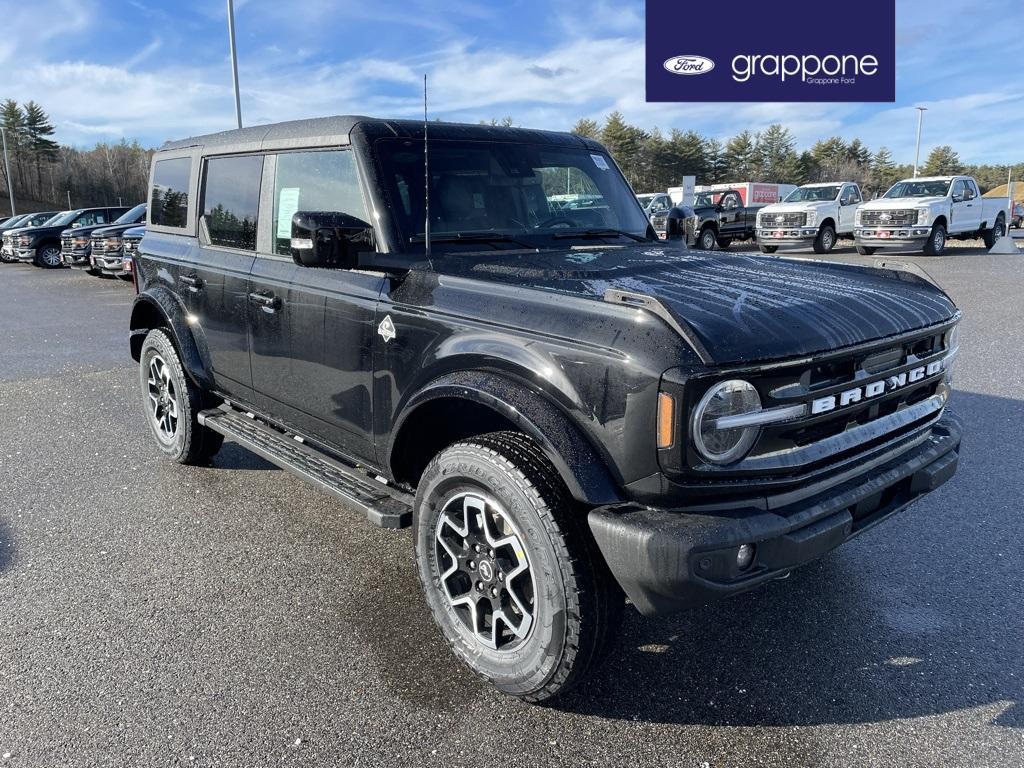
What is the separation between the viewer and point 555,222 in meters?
3.74

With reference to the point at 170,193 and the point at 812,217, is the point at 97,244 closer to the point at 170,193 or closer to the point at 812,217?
the point at 170,193

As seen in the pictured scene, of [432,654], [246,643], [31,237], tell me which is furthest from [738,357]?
[31,237]

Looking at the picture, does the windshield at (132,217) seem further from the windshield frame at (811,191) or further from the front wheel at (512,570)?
the front wheel at (512,570)

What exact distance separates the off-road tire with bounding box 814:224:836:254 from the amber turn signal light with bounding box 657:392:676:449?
2076 cm

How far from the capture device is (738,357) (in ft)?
7.32

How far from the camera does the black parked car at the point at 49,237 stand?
22531 millimetres

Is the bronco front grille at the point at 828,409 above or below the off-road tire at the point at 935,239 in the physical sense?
below

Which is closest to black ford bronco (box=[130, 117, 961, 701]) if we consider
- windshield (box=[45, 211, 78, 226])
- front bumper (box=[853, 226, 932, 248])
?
front bumper (box=[853, 226, 932, 248])

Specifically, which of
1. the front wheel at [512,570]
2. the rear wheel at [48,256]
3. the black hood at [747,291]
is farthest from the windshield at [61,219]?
the front wheel at [512,570]

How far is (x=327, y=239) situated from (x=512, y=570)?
1.41 m

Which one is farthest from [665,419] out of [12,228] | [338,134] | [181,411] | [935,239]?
[12,228]

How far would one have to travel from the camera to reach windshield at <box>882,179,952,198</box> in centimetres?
1989

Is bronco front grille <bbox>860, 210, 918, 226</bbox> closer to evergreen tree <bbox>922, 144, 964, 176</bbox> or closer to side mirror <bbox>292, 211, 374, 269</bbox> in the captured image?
side mirror <bbox>292, 211, 374, 269</bbox>

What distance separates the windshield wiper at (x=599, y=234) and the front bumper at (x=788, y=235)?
18401 mm
